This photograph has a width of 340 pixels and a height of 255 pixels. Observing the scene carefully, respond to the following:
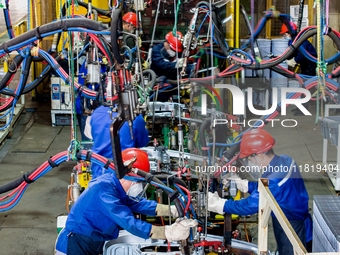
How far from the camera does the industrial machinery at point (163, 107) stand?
4176 mm

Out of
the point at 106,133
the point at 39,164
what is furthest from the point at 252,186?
the point at 39,164

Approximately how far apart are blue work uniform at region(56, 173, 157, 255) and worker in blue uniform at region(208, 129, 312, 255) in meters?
0.69

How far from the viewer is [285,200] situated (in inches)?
195

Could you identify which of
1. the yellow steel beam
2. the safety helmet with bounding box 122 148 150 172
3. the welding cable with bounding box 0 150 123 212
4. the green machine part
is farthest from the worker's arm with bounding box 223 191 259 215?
the yellow steel beam

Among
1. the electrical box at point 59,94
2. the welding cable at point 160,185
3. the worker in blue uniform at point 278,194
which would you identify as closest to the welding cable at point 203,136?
the worker in blue uniform at point 278,194

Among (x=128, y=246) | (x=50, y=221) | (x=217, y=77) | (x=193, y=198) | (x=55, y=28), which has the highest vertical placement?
(x=55, y=28)

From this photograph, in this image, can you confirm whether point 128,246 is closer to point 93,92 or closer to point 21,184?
point 21,184

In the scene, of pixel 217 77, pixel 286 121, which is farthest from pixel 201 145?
pixel 286 121

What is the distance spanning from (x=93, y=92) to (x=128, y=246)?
248 centimetres

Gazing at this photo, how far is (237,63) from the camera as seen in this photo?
8547mm

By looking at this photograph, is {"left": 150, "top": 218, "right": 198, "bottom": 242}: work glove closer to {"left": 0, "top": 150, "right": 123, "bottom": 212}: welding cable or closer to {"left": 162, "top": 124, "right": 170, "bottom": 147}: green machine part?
{"left": 0, "top": 150, "right": 123, "bottom": 212}: welding cable

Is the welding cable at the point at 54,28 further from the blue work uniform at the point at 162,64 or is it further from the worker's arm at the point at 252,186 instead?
the blue work uniform at the point at 162,64

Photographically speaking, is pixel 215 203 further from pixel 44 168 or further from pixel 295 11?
pixel 295 11

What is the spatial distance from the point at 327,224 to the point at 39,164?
6.50m
